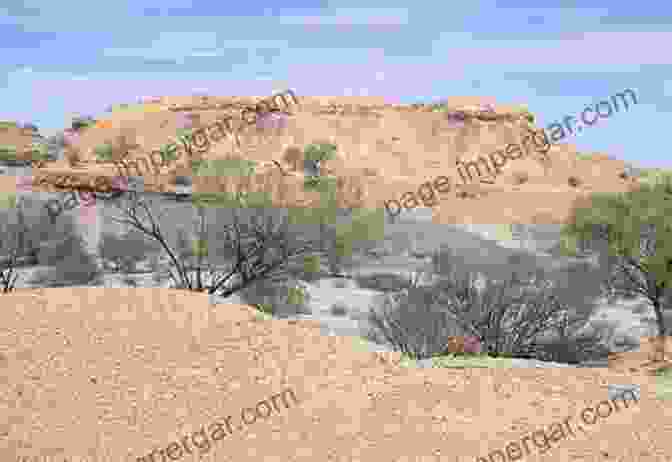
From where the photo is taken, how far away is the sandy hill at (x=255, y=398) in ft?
19.0

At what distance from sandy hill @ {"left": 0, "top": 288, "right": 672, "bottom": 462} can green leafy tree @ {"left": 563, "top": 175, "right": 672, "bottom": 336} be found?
12226 millimetres

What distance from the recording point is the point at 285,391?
21.4 ft

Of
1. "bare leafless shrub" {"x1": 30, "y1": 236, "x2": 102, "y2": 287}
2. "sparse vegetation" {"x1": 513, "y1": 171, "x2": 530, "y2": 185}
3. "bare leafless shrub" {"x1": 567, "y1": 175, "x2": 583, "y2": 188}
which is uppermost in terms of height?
"bare leafless shrub" {"x1": 30, "y1": 236, "x2": 102, "y2": 287}

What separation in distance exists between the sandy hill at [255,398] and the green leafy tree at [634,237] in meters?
12.2

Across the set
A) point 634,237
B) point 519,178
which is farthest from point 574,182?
point 634,237

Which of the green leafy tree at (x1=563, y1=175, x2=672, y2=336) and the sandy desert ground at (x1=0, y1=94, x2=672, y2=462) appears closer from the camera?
the sandy desert ground at (x1=0, y1=94, x2=672, y2=462)

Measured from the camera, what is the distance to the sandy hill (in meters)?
5.80

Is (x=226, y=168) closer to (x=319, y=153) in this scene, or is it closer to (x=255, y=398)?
(x=255, y=398)

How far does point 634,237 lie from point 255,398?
14.8 meters

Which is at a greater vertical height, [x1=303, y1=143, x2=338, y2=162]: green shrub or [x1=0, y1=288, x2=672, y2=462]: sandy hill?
[x1=0, y1=288, x2=672, y2=462]: sandy hill

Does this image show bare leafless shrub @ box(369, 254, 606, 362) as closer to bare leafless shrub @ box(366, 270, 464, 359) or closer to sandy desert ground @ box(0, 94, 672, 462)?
bare leafless shrub @ box(366, 270, 464, 359)

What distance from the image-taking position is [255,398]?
641cm

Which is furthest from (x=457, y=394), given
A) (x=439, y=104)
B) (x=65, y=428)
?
(x=439, y=104)

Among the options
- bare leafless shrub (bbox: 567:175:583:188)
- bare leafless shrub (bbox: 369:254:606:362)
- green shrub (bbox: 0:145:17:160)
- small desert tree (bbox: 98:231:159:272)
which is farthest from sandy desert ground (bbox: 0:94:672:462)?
bare leafless shrub (bbox: 567:175:583:188)
